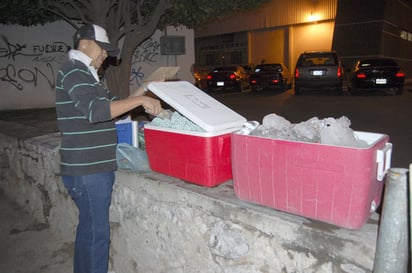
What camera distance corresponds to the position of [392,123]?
26.1ft

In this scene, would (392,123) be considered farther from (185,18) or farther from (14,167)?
(14,167)

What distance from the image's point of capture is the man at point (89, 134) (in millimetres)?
2354

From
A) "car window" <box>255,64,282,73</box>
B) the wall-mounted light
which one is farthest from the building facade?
"car window" <box>255,64,282,73</box>

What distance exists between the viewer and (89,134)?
2.56 m

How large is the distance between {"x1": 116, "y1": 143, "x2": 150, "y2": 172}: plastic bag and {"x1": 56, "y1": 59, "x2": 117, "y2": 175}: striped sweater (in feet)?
1.34

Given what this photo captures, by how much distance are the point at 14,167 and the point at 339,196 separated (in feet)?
15.6

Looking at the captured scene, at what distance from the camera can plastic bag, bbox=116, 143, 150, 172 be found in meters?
3.12

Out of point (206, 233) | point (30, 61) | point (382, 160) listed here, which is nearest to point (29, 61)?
point (30, 61)

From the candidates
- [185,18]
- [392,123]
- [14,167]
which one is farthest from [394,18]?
[14,167]

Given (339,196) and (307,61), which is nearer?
(339,196)

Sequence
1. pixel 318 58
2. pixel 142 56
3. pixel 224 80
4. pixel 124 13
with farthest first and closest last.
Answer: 1. pixel 224 80
2. pixel 318 58
3. pixel 142 56
4. pixel 124 13

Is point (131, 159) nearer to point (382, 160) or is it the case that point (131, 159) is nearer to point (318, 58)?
point (382, 160)

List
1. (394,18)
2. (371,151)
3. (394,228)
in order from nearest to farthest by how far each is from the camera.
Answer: (394,228) → (371,151) → (394,18)

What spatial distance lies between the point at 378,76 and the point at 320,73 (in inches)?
82.4
